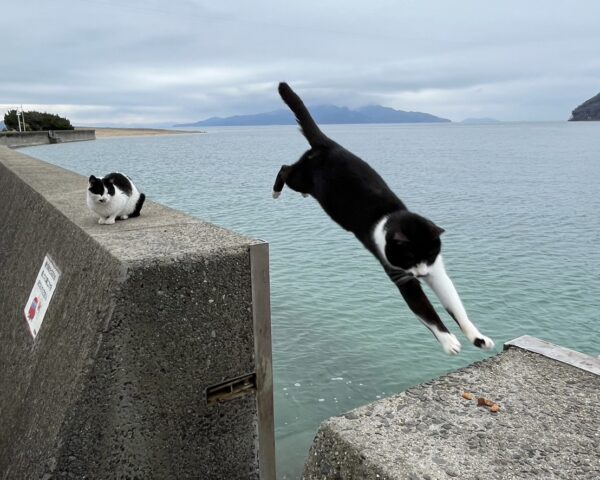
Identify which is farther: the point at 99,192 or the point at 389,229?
the point at 99,192

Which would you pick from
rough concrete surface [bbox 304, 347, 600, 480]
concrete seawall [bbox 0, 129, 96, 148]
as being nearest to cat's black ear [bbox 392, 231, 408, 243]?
rough concrete surface [bbox 304, 347, 600, 480]

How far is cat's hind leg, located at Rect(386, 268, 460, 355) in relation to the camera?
0.96 meters

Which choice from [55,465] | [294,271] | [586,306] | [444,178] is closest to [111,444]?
[55,465]

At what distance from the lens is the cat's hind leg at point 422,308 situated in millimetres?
963

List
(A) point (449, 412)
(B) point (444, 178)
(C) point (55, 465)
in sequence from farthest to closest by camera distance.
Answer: (B) point (444, 178) → (C) point (55, 465) → (A) point (449, 412)

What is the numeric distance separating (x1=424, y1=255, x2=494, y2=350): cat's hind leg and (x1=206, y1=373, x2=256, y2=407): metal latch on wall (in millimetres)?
2342

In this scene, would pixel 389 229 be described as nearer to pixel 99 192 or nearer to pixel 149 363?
pixel 149 363

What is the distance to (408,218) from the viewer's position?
3.23 feet

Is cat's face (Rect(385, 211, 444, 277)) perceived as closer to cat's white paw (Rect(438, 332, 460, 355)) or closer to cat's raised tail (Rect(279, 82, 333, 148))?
cat's white paw (Rect(438, 332, 460, 355))

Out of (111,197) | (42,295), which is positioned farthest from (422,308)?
(42,295)

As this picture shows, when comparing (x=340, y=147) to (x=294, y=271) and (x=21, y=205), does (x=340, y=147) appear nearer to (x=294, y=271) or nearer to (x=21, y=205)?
(x=21, y=205)

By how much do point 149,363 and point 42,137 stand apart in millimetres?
49442

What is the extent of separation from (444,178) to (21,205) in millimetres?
5109

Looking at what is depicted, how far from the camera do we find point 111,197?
147 inches
